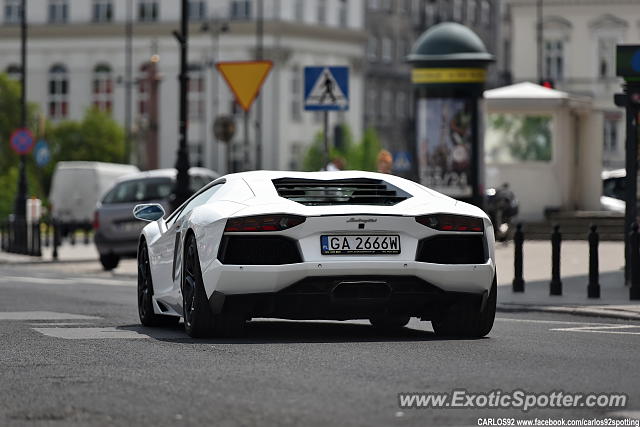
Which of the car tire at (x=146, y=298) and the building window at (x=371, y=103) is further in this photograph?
the building window at (x=371, y=103)

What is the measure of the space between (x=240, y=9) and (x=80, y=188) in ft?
175

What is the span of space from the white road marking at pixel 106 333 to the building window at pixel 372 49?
376 feet

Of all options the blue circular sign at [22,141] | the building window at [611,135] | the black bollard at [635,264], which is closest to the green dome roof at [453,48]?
the blue circular sign at [22,141]

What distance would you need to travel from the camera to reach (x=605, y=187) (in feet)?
164

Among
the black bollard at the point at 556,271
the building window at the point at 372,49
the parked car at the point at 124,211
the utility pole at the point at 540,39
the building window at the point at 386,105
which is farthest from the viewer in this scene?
the building window at the point at 386,105

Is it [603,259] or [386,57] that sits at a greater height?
[386,57]

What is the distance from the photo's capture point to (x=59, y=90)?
4852 inches

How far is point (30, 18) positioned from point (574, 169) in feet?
270

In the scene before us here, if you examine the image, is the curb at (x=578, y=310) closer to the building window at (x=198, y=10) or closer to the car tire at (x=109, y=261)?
the car tire at (x=109, y=261)

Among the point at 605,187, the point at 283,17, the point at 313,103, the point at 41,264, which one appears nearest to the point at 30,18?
the point at 283,17

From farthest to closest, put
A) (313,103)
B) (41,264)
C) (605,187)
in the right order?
1. (605,187)
2. (41,264)
3. (313,103)

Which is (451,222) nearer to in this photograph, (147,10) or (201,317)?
(201,317)

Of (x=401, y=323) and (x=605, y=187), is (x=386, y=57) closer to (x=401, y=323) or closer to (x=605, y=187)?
(x=605, y=187)

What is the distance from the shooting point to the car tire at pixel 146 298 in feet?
50.0
